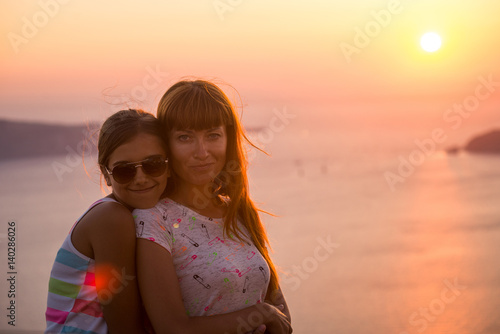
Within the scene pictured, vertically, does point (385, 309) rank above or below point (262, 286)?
below

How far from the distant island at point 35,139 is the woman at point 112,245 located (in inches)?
535

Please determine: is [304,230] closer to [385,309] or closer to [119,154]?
[385,309]

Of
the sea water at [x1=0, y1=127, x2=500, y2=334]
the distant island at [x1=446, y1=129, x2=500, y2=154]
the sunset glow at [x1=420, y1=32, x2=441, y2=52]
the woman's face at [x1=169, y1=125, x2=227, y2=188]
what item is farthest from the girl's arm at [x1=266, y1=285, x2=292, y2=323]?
the distant island at [x1=446, y1=129, x2=500, y2=154]

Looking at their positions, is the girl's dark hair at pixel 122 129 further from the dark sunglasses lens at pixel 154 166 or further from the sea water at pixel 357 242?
the sea water at pixel 357 242

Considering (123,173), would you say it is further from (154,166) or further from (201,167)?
(201,167)

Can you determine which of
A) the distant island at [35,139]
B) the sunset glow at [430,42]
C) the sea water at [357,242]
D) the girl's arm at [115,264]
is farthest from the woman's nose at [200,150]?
the distant island at [35,139]

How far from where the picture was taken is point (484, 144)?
17.0m

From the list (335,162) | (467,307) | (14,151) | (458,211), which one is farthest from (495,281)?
(14,151)

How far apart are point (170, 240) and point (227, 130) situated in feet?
1.94

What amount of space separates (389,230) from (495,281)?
6.60 ft

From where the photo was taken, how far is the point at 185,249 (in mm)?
2305

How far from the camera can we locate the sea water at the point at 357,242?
5.46 meters

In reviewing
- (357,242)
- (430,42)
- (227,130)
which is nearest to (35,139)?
(430,42)

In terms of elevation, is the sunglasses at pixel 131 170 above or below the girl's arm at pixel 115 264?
above
